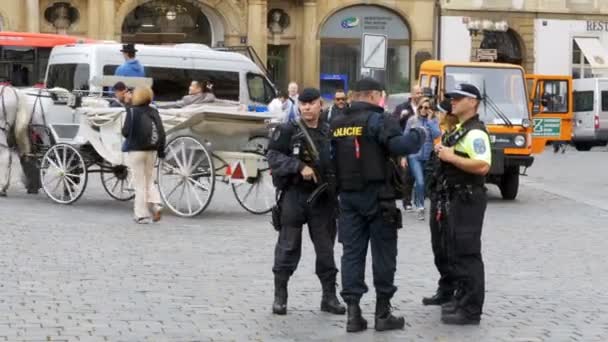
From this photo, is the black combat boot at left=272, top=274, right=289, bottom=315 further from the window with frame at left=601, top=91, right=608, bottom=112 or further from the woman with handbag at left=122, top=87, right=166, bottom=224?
the window with frame at left=601, top=91, right=608, bottom=112

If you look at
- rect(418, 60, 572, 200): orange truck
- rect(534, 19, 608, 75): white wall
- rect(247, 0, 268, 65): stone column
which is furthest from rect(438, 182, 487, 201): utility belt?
rect(534, 19, 608, 75): white wall

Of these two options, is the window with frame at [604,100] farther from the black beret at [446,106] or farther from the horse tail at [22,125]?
the black beret at [446,106]

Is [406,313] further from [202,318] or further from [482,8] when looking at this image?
[482,8]

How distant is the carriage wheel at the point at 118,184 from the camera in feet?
57.8

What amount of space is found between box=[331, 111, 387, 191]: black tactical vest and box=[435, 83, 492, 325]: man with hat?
578mm

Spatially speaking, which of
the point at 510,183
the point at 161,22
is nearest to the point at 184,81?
the point at 510,183

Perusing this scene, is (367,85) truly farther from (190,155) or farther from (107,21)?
(107,21)

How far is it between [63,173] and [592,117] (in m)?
31.6

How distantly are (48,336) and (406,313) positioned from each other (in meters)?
2.72

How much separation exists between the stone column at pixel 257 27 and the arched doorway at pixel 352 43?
227 cm

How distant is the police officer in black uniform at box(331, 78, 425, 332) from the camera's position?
353 inches

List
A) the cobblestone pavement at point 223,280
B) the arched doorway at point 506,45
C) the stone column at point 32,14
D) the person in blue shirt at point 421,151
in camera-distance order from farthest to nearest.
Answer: the arched doorway at point 506,45 → the stone column at point 32,14 → the person in blue shirt at point 421,151 → the cobblestone pavement at point 223,280

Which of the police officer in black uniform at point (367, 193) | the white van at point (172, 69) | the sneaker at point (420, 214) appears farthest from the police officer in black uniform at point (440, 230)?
the white van at point (172, 69)

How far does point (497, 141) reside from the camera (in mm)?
21000
